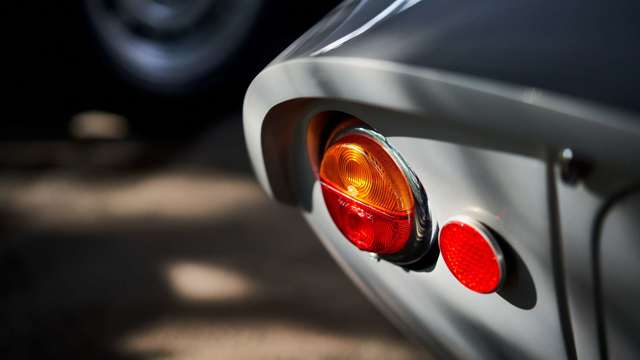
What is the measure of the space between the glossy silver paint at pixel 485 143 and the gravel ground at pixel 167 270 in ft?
2.12

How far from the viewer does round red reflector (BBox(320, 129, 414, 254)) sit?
81 cm

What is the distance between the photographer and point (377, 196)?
2.75 ft

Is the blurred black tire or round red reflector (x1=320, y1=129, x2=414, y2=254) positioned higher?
the blurred black tire

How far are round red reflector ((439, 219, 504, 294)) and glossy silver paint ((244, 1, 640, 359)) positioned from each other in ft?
0.05

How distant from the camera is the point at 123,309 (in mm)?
1624

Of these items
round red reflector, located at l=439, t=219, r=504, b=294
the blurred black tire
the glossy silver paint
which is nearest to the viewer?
the glossy silver paint

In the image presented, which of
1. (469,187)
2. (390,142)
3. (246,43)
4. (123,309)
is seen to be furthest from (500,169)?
(246,43)

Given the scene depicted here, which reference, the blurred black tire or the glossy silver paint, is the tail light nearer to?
the glossy silver paint

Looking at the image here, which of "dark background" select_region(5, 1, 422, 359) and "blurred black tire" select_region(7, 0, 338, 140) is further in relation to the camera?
"blurred black tire" select_region(7, 0, 338, 140)

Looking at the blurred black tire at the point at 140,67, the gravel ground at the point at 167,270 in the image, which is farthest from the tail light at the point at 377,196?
the blurred black tire at the point at 140,67

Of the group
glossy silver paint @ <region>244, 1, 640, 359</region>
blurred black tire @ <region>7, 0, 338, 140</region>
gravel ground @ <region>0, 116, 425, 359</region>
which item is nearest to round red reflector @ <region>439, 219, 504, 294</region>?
glossy silver paint @ <region>244, 1, 640, 359</region>

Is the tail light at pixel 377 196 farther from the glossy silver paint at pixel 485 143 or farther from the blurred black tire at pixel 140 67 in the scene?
the blurred black tire at pixel 140 67

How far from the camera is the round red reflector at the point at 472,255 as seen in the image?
2.37 feet

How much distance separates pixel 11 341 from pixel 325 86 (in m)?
1.20
